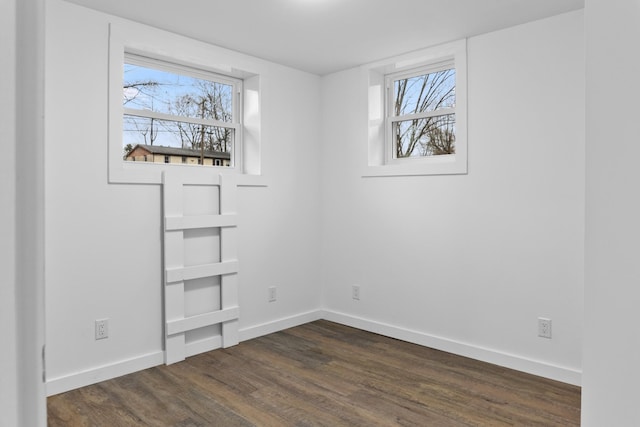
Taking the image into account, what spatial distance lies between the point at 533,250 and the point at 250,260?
2124 mm

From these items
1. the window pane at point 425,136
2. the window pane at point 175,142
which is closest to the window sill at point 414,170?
the window pane at point 425,136

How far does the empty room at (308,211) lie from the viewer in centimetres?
267

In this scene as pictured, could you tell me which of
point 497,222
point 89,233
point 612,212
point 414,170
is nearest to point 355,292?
point 414,170

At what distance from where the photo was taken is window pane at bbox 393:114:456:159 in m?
3.60

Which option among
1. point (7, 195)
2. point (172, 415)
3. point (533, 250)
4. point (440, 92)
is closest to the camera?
point (7, 195)

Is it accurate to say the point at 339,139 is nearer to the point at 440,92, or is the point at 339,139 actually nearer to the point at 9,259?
the point at 440,92

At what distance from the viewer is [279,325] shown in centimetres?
394

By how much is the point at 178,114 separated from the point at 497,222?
251 cm

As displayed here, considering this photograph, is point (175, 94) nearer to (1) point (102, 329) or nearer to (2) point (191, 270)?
(2) point (191, 270)

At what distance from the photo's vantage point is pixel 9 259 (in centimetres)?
44

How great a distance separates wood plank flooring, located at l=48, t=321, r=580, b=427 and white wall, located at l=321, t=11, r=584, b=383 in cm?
28

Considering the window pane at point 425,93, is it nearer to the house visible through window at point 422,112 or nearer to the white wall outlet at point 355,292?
the house visible through window at point 422,112

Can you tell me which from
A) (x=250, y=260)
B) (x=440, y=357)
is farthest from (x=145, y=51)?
(x=440, y=357)

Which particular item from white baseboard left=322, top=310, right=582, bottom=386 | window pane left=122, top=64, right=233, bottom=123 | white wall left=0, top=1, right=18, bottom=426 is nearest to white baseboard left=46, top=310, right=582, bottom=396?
white baseboard left=322, top=310, right=582, bottom=386
